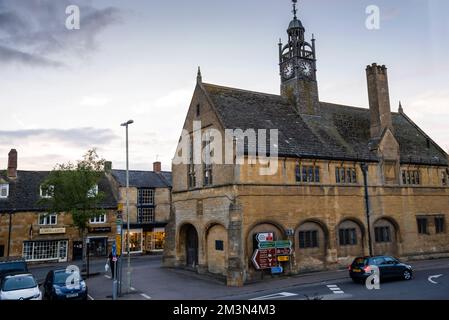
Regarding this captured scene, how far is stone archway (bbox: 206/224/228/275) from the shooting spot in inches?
985

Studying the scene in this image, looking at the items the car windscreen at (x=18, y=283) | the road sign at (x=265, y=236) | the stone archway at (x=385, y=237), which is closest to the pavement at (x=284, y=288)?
the road sign at (x=265, y=236)

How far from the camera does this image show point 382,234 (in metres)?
30.9

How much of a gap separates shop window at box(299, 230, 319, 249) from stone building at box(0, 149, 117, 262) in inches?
864

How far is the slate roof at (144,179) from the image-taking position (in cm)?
4764

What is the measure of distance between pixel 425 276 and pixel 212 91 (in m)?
20.5

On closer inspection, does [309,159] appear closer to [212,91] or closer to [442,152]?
[212,91]

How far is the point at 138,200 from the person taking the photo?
48.2 m

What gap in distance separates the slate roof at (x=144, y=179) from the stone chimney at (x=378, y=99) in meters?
28.8

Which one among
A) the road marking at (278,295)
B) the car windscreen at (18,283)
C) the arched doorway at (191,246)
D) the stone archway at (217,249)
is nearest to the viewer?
the car windscreen at (18,283)

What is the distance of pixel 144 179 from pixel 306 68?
27.6 meters

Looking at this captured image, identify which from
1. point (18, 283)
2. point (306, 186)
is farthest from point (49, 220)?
point (306, 186)

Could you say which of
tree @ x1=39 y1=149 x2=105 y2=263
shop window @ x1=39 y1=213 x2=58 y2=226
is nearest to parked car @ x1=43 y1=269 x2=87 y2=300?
tree @ x1=39 y1=149 x2=105 y2=263

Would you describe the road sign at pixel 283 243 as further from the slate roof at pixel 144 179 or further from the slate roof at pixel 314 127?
the slate roof at pixel 144 179

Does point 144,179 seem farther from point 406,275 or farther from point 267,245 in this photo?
point 406,275
